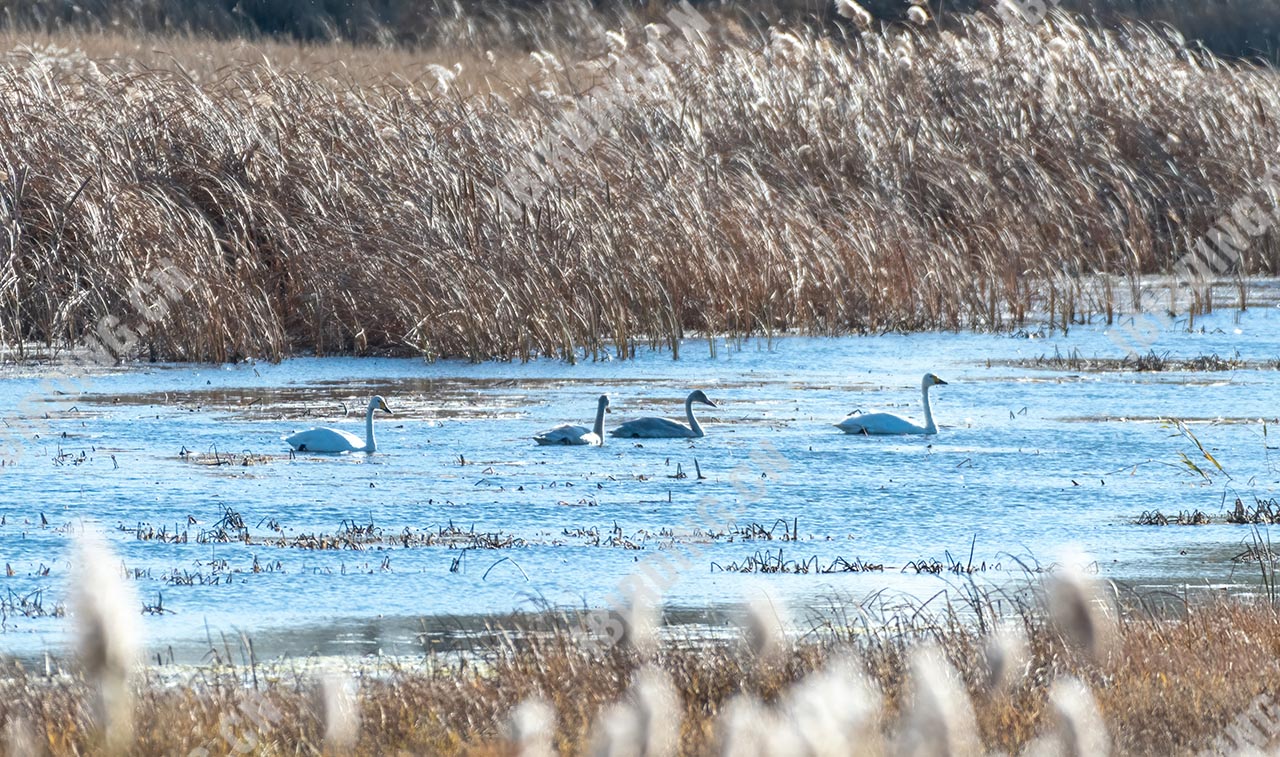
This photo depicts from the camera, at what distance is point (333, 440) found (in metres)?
9.26

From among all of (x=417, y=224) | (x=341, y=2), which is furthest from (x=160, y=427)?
(x=341, y=2)

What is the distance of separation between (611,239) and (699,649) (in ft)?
25.9

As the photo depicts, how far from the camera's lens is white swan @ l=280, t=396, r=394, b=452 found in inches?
364

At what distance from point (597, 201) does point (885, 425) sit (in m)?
3.93

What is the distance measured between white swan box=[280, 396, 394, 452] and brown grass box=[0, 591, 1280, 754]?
407 cm

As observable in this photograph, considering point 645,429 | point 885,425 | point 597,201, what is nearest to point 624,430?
point 645,429

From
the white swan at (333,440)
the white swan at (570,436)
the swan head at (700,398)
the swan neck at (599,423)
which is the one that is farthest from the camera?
the swan head at (700,398)

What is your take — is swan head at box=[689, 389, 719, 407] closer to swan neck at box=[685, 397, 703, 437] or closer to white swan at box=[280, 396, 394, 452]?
swan neck at box=[685, 397, 703, 437]

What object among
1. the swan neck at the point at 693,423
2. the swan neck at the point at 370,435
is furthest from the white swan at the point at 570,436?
the swan neck at the point at 370,435

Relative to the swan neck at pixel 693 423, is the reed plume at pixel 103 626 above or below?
above

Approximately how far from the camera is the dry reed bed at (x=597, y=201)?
12.3 m

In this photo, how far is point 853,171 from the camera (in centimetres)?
1606

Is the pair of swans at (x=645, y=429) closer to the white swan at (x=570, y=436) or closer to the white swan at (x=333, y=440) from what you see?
the white swan at (x=570, y=436)

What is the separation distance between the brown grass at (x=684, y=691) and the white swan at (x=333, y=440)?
4.07 m
